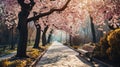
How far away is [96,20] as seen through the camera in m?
38.3

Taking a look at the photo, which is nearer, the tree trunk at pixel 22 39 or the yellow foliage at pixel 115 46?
the yellow foliage at pixel 115 46

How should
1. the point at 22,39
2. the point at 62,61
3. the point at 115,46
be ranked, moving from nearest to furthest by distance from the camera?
the point at 115,46 < the point at 62,61 < the point at 22,39

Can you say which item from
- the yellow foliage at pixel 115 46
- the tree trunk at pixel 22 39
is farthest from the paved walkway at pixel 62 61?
the yellow foliage at pixel 115 46

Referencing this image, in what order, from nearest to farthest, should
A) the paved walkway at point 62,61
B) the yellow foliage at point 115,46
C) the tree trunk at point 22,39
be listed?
the yellow foliage at point 115,46 < the paved walkway at point 62,61 < the tree trunk at point 22,39

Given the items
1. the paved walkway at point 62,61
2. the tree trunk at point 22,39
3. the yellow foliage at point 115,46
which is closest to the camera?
the yellow foliage at point 115,46

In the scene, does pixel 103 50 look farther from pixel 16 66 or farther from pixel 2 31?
pixel 2 31

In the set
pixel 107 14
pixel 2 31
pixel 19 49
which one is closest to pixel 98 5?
pixel 107 14

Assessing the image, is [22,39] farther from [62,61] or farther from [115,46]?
[115,46]

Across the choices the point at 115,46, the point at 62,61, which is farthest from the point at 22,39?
the point at 115,46

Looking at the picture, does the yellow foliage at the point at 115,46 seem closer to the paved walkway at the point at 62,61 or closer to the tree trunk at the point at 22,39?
the paved walkway at the point at 62,61

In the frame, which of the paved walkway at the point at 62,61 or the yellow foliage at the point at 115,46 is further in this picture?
the paved walkway at the point at 62,61

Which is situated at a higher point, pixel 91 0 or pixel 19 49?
pixel 91 0

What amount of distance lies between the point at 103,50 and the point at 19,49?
303 inches

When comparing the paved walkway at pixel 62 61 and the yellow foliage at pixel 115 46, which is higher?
the yellow foliage at pixel 115 46
